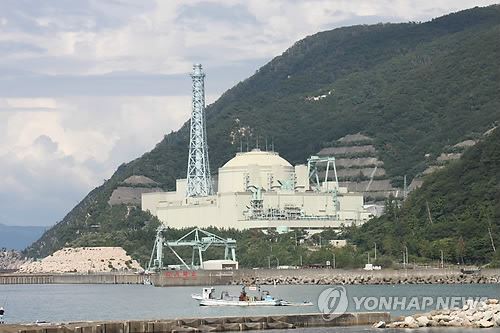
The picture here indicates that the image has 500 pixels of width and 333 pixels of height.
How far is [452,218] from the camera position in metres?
177

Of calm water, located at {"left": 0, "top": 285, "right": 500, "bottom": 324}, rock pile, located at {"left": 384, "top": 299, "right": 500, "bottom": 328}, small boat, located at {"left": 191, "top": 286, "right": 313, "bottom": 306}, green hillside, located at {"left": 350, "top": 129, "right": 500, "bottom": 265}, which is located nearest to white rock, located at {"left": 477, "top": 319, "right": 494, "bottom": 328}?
rock pile, located at {"left": 384, "top": 299, "right": 500, "bottom": 328}

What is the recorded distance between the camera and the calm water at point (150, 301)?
10438cm

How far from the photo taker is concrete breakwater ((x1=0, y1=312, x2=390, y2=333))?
74.6 metres

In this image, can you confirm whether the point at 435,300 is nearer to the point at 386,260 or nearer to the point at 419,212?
the point at 386,260

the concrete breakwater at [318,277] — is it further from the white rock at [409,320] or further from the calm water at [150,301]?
the white rock at [409,320]

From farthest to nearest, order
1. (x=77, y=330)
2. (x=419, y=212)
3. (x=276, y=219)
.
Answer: (x=276, y=219)
(x=419, y=212)
(x=77, y=330)

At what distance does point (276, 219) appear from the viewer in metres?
198

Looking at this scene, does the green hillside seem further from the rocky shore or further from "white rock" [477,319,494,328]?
"white rock" [477,319,494,328]

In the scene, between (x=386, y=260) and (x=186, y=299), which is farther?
(x=386, y=260)

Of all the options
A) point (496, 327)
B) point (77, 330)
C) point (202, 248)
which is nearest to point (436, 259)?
point (202, 248)

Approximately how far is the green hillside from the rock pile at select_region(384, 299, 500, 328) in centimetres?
7679

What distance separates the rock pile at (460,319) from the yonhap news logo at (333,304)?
2804 millimetres

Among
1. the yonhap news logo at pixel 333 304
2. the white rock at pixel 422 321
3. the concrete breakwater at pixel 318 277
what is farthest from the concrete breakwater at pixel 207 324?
the concrete breakwater at pixel 318 277

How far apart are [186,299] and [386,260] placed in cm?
4327
